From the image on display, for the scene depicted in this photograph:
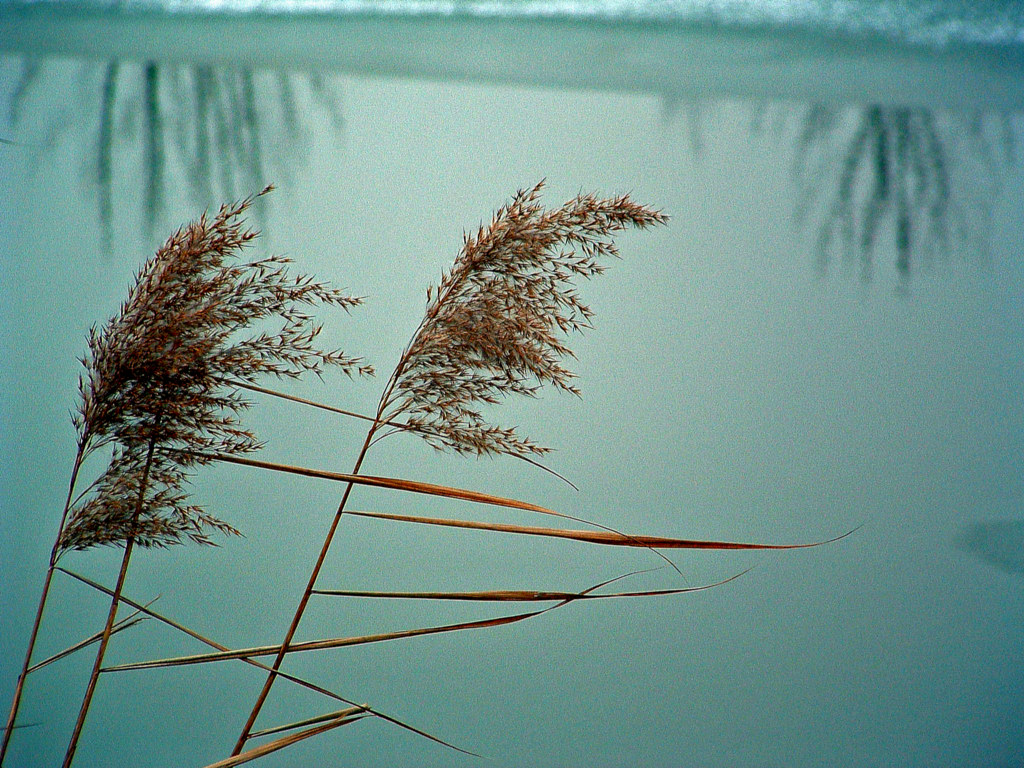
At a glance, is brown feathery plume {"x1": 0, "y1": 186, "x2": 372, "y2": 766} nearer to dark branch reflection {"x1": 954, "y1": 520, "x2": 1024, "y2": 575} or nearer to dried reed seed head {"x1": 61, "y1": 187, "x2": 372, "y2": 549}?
dried reed seed head {"x1": 61, "y1": 187, "x2": 372, "y2": 549}

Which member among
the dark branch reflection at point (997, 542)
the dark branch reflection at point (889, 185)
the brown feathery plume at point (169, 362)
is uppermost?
the dark branch reflection at point (889, 185)

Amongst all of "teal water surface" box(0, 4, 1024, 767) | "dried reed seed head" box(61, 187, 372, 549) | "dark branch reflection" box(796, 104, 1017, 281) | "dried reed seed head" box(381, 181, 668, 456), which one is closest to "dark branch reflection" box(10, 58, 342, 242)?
"teal water surface" box(0, 4, 1024, 767)

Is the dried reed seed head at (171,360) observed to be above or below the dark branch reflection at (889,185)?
below

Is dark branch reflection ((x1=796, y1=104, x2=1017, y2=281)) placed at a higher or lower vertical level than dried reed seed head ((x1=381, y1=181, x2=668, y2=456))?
higher

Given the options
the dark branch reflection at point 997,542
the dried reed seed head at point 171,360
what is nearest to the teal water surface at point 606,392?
the dark branch reflection at point 997,542

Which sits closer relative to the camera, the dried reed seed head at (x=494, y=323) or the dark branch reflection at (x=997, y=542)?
the dried reed seed head at (x=494, y=323)

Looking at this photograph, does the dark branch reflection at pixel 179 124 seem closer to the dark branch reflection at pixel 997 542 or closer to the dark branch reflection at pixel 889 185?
the dark branch reflection at pixel 889 185

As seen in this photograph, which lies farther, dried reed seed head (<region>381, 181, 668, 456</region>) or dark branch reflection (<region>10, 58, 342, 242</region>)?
dark branch reflection (<region>10, 58, 342, 242</region>)
